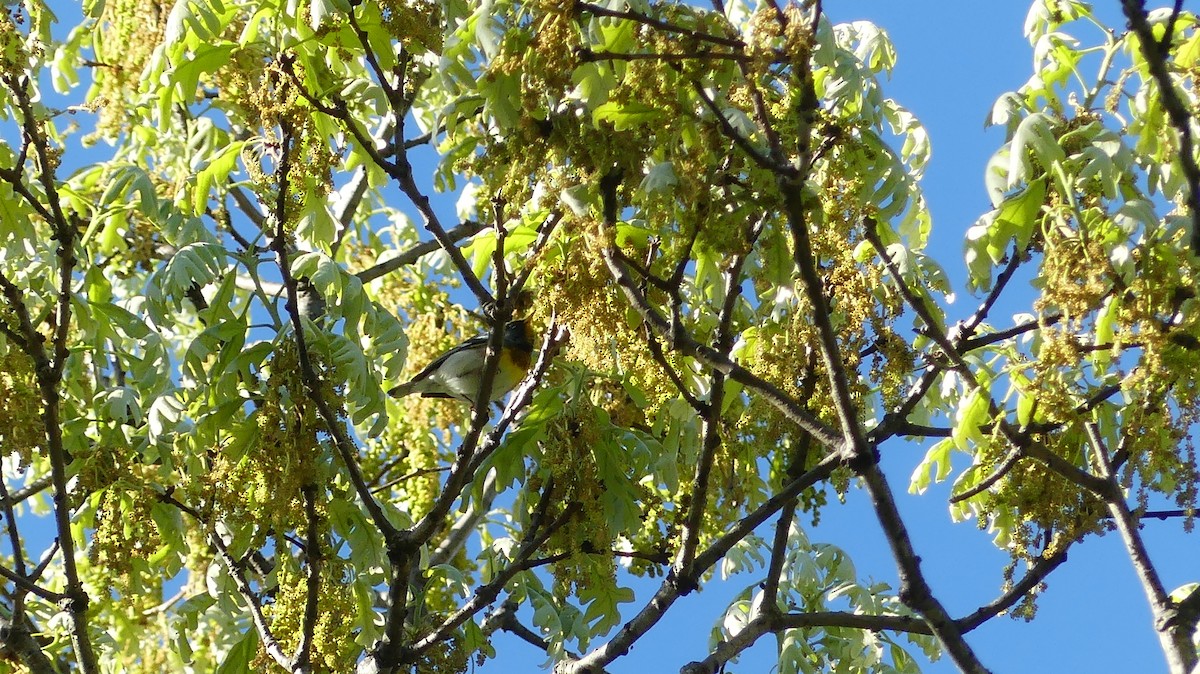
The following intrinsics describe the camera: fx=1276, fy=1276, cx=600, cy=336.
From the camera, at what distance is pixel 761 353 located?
10.2ft

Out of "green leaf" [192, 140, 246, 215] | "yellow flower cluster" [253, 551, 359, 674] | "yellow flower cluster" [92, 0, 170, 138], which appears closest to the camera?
Answer: "yellow flower cluster" [253, 551, 359, 674]

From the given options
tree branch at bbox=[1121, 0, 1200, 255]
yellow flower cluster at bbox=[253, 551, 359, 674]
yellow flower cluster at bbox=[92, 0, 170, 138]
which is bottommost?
tree branch at bbox=[1121, 0, 1200, 255]

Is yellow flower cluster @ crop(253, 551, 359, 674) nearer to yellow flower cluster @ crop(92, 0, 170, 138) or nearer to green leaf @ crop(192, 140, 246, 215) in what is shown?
green leaf @ crop(192, 140, 246, 215)

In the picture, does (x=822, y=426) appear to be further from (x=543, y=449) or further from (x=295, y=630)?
(x=295, y=630)

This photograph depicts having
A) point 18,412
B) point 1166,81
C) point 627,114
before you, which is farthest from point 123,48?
point 1166,81

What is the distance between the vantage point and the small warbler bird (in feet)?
19.2

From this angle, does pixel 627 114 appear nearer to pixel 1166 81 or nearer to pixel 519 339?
pixel 1166 81

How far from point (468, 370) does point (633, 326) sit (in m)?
3.22

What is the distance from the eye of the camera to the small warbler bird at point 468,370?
5.85 metres

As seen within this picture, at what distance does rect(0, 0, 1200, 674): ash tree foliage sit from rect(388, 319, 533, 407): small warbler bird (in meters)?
1.46

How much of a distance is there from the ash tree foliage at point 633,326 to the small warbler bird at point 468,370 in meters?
1.46

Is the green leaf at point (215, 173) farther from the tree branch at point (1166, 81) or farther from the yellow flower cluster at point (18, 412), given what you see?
the tree branch at point (1166, 81)

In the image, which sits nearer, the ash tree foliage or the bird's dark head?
the ash tree foliage

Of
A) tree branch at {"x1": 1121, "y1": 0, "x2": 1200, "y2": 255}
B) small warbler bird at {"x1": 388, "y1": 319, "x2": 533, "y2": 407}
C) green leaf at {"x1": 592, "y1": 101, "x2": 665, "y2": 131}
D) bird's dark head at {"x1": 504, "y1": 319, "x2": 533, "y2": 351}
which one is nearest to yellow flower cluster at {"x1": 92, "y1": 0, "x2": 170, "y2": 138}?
small warbler bird at {"x1": 388, "y1": 319, "x2": 533, "y2": 407}
